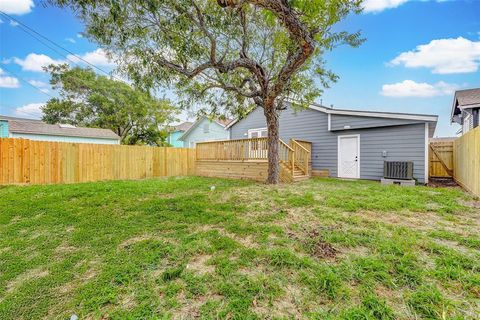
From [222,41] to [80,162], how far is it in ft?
22.2

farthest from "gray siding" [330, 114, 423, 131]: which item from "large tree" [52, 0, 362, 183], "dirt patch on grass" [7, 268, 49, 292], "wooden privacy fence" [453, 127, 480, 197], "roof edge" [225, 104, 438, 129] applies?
"dirt patch on grass" [7, 268, 49, 292]

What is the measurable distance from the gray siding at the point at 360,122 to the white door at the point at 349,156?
532 millimetres

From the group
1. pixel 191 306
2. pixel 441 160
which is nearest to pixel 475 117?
pixel 441 160

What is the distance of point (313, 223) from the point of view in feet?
11.7

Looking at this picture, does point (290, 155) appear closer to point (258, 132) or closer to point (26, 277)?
point (258, 132)

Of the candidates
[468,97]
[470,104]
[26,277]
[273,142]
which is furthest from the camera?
[468,97]

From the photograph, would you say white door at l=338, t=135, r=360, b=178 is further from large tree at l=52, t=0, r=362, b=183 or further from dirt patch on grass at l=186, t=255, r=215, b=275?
dirt patch on grass at l=186, t=255, r=215, b=275

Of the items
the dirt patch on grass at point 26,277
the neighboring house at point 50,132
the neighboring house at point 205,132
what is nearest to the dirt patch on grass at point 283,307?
the dirt patch on grass at point 26,277

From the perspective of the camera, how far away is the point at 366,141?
31.0ft

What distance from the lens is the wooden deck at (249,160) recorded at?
870cm

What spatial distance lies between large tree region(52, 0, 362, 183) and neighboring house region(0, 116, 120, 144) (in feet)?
42.0

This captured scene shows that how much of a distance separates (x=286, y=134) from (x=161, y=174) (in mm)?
6838

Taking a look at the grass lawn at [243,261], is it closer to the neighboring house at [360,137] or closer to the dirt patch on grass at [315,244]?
the dirt patch on grass at [315,244]

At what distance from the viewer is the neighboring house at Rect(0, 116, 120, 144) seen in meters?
14.2
